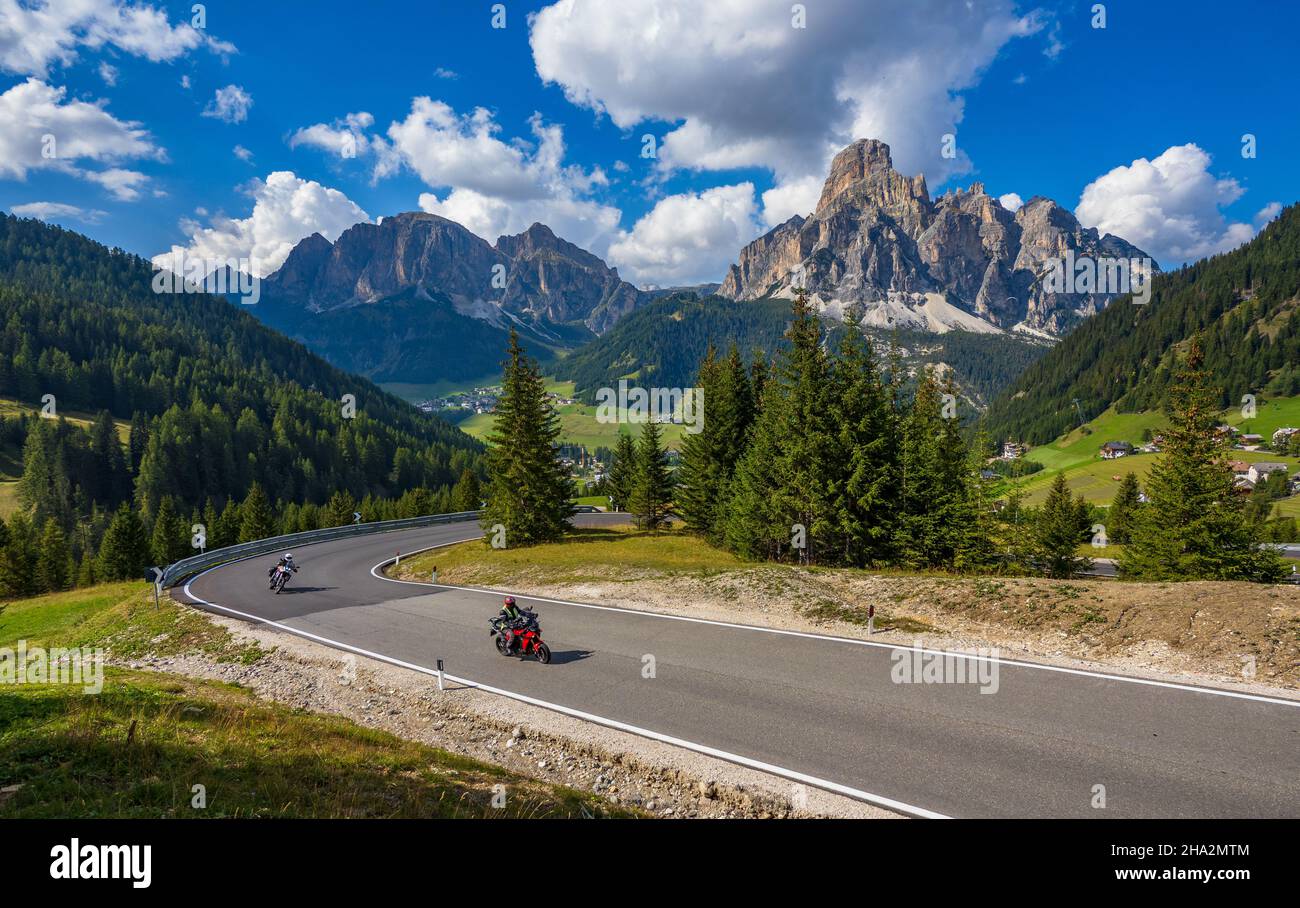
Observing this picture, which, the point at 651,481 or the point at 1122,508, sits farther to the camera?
the point at 1122,508

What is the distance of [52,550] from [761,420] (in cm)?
7118

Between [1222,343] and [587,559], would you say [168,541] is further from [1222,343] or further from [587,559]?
[1222,343]

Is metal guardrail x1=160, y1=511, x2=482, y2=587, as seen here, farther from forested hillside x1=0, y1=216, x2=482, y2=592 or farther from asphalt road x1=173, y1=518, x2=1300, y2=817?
asphalt road x1=173, y1=518, x2=1300, y2=817

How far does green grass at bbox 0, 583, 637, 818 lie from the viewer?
7.42 meters

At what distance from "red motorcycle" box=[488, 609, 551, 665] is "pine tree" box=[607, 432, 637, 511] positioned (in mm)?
45016

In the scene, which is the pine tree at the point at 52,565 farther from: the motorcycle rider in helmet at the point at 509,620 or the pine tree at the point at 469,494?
the motorcycle rider in helmet at the point at 509,620

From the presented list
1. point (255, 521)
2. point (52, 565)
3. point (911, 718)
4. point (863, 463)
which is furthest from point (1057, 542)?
point (52, 565)

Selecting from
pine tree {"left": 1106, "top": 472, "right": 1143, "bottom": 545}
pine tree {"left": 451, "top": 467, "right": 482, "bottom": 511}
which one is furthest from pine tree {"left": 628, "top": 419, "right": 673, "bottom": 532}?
pine tree {"left": 1106, "top": 472, "right": 1143, "bottom": 545}

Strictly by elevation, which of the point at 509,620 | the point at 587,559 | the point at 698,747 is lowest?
the point at 698,747

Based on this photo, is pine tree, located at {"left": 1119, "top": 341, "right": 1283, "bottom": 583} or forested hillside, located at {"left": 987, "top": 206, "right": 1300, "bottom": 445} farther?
forested hillside, located at {"left": 987, "top": 206, "right": 1300, "bottom": 445}

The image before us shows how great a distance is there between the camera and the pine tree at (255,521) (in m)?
59.7

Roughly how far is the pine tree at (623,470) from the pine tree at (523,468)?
70.1ft

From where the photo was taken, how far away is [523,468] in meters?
40.2
